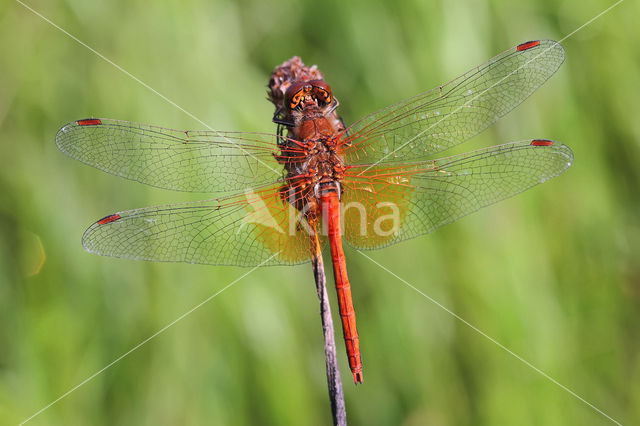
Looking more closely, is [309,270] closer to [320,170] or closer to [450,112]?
[320,170]

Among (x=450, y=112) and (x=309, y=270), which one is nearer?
(x=450, y=112)

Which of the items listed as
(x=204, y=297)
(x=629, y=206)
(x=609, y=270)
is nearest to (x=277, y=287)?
(x=204, y=297)

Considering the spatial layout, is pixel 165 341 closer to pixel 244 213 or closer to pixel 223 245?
pixel 223 245

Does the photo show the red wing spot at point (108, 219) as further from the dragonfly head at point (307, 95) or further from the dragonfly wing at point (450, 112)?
the dragonfly wing at point (450, 112)

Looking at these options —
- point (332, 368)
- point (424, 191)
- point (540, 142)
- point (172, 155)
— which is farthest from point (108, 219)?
point (540, 142)

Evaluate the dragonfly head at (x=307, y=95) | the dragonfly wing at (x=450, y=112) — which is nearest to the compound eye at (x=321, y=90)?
the dragonfly head at (x=307, y=95)

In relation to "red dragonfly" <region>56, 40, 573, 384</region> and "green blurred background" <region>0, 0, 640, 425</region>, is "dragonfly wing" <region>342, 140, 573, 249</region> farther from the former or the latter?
"green blurred background" <region>0, 0, 640, 425</region>
